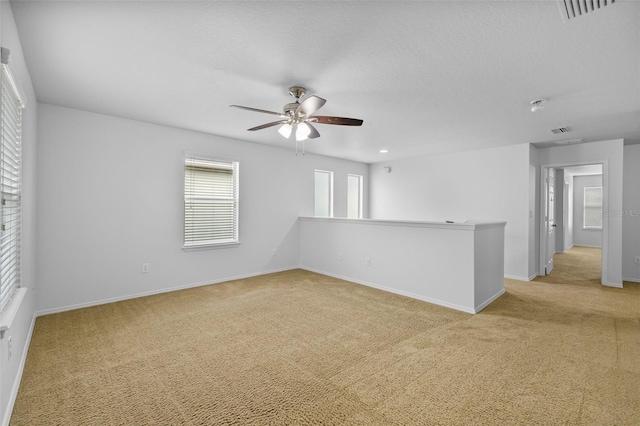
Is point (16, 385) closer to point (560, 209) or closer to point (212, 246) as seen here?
point (212, 246)

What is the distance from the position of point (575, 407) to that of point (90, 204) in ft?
16.3

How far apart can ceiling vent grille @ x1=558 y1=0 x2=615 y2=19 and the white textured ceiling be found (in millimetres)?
69

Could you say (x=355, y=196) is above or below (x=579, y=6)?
below

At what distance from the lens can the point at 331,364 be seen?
2.31m

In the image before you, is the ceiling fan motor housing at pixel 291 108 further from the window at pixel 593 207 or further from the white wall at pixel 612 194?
the window at pixel 593 207

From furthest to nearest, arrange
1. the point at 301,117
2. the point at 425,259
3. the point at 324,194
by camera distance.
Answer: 1. the point at 324,194
2. the point at 425,259
3. the point at 301,117

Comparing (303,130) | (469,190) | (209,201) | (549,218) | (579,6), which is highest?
(579,6)

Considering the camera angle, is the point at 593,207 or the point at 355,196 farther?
the point at 593,207

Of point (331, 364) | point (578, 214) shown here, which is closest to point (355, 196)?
point (331, 364)

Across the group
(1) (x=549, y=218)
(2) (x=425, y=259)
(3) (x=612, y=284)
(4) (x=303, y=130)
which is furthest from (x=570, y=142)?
(4) (x=303, y=130)

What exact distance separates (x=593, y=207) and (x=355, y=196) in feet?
26.2

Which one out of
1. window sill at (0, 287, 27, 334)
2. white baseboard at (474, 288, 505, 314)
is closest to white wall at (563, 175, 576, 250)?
white baseboard at (474, 288, 505, 314)

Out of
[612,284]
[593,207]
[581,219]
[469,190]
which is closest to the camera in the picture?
[612,284]

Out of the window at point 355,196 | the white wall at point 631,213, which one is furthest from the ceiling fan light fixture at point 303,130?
the white wall at point 631,213
